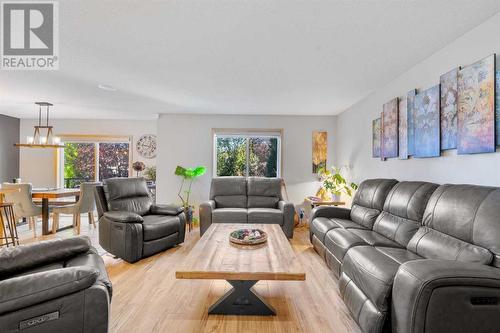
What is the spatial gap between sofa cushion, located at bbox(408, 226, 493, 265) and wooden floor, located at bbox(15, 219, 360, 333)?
2.60 feet

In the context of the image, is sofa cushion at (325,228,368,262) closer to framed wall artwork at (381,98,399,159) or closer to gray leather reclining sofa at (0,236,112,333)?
framed wall artwork at (381,98,399,159)

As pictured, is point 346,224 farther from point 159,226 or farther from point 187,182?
point 187,182

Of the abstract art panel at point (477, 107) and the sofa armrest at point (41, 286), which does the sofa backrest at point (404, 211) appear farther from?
the sofa armrest at point (41, 286)

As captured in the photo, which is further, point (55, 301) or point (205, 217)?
point (205, 217)

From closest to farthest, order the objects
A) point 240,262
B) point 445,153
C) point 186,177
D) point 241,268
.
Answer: point 241,268 → point 240,262 → point 445,153 → point 186,177

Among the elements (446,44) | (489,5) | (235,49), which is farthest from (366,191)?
(235,49)

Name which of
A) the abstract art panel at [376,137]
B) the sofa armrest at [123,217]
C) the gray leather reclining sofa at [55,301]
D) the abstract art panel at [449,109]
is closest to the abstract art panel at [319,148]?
the abstract art panel at [376,137]

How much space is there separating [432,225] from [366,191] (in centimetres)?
128

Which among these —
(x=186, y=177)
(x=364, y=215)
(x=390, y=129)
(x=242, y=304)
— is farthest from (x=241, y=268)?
(x=186, y=177)

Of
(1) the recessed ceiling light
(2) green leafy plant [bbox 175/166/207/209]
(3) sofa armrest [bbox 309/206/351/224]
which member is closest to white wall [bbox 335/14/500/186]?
(3) sofa armrest [bbox 309/206/351/224]

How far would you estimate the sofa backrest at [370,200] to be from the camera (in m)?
2.99

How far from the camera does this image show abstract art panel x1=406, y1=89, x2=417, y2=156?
2.87m

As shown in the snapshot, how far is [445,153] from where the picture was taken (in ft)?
8.02

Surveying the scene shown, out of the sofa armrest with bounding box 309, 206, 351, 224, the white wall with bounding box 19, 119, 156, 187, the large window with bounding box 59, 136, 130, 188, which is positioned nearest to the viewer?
the sofa armrest with bounding box 309, 206, 351, 224
